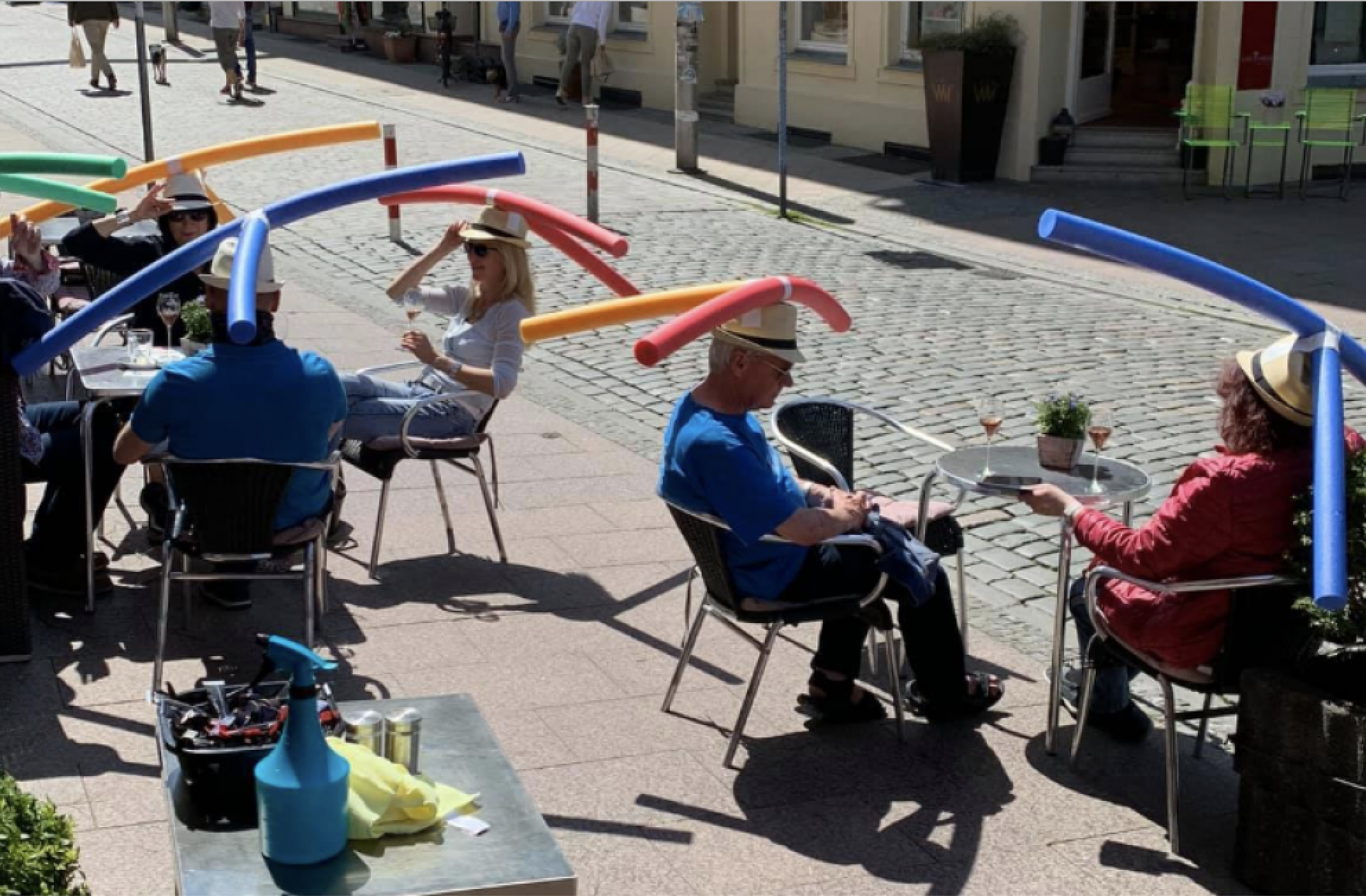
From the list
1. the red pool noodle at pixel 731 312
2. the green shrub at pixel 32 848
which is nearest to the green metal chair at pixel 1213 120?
the red pool noodle at pixel 731 312

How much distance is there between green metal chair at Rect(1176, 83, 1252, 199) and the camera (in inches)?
672

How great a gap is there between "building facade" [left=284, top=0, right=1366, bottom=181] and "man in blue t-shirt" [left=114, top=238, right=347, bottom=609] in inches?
521

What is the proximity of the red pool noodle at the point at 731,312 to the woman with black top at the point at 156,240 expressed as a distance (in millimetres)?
3359

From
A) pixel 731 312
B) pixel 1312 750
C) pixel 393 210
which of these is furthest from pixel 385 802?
pixel 393 210

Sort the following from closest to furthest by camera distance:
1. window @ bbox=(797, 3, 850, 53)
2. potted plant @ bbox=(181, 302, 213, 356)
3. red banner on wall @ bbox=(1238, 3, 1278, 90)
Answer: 1. potted plant @ bbox=(181, 302, 213, 356)
2. red banner on wall @ bbox=(1238, 3, 1278, 90)
3. window @ bbox=(797, 3, 850, 53)

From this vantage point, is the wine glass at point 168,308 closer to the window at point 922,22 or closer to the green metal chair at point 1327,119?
the green metal chair at point 1327,119

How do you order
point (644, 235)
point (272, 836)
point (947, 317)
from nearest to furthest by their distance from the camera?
point (272, 836) → point (947, 317) → point (644, 235)

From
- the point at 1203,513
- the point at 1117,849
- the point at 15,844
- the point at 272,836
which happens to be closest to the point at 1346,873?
the point at 1117,849

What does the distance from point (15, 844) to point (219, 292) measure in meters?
3.46

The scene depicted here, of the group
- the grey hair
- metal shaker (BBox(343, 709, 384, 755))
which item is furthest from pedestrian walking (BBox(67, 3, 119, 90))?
metal shaker (BBox(343, 709, 384, 755))

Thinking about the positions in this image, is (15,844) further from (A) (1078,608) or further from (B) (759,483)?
(A) (1078,608)

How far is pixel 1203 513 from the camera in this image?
15.9ft

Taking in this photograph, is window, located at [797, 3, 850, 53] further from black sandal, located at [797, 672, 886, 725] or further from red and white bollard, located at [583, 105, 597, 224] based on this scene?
black sandal, located at [797, 672, 886, 725]

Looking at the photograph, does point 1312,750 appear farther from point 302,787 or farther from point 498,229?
point 498,229
